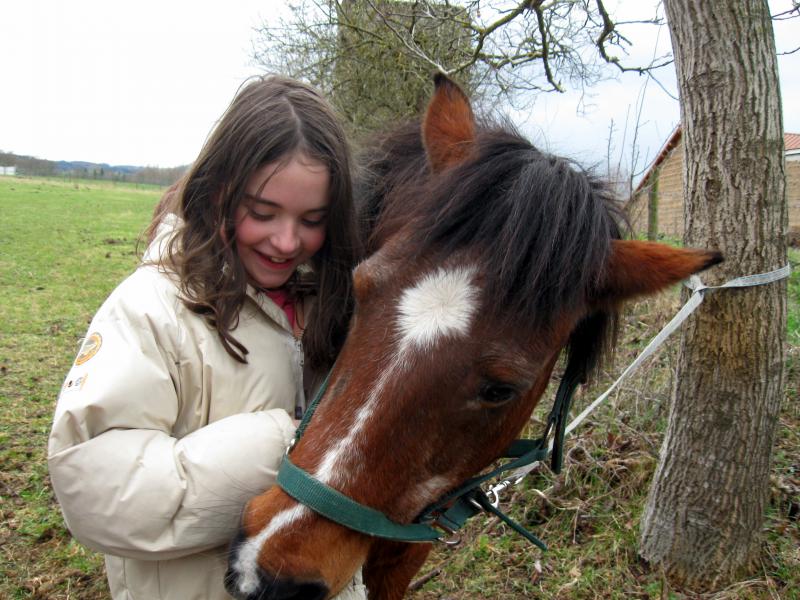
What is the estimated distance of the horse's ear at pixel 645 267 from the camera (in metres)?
1.58

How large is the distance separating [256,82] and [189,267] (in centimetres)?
75

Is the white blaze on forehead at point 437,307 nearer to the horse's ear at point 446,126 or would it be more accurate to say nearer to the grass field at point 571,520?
the horse's ear at point 446,126

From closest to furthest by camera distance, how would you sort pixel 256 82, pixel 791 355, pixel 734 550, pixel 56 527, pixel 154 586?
pixel 154 586
pixel 256 82
pixel 734 550
pixel 56 527
pixel 791 355

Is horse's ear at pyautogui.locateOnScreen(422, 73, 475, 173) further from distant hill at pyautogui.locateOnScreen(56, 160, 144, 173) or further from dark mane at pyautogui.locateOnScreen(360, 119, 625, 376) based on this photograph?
distant hill at pyautogui.locateOnScreen(56, 160, 144, 173)

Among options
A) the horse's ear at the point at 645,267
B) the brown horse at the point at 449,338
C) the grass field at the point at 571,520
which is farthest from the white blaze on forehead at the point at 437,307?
the grass field at the point at 571,520

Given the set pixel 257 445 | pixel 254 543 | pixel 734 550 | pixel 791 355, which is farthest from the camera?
pixel 791 355

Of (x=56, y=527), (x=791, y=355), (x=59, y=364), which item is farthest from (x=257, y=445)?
(x=59, y=364)

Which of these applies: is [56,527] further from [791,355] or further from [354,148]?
[791,355]

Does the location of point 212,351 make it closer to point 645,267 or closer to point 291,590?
point 291,590

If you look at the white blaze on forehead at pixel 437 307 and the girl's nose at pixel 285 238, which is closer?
the white blaze on forehead at pixel 437 307

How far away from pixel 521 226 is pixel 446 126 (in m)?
0.62

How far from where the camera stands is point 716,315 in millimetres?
2371

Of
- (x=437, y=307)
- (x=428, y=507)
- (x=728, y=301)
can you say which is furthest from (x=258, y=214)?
(x=728, y=301)

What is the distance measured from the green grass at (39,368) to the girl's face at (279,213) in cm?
247
